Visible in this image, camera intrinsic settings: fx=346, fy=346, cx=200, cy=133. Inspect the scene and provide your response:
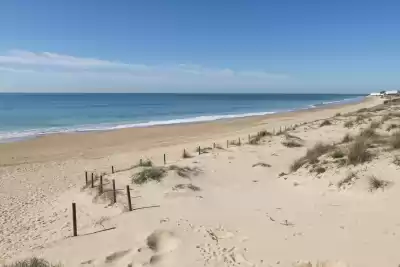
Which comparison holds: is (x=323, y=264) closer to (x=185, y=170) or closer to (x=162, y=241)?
(x=162, y=241)

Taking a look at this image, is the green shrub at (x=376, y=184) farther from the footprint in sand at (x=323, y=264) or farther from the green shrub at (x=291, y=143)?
the green shrub at (x=291, y=143)

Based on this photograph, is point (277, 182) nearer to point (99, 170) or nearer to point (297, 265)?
point (297, 265)

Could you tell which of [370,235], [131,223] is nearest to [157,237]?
[131,223]

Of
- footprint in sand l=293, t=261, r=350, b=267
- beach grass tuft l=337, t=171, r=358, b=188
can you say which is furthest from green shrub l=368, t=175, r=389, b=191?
footprint in sand l=293, t=261, r=350, b=267

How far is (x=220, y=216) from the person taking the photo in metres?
8.95

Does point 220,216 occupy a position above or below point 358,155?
below

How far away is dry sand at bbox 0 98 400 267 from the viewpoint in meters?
6.61

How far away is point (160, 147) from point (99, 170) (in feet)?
23.2

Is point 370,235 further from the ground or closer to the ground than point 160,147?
further from the ground

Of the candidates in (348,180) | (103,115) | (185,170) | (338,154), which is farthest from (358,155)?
(103,115)

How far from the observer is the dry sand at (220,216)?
6.61 meters

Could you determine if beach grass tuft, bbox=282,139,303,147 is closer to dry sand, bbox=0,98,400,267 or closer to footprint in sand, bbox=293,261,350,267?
dry sand, bbox=0,98,400,267

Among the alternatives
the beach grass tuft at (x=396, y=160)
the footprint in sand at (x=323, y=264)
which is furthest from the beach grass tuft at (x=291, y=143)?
the footprint in sand at (x=323, y=264)

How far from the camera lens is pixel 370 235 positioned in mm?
6676
